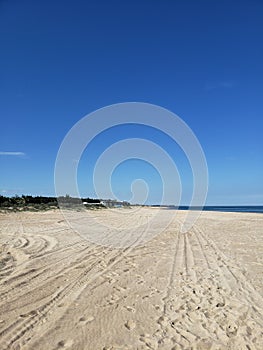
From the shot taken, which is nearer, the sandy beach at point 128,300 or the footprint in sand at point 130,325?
the sandy beach at point 128,300

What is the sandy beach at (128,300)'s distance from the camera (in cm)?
394

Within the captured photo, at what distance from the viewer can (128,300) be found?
17.5 ft

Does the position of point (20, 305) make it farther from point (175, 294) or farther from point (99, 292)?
point (175, 294)

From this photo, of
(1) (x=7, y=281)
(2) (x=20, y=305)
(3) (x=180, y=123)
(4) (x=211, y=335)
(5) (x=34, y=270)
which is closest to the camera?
(4) (x=211, y=335)

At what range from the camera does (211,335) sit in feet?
13.4

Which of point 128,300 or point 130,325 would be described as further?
point 128,300

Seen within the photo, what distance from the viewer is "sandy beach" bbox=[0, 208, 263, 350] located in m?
3.94

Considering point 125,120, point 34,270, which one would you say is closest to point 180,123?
point 125,120

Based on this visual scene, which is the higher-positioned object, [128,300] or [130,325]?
[128,300]

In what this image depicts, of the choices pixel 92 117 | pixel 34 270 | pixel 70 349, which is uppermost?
pixel 92 117

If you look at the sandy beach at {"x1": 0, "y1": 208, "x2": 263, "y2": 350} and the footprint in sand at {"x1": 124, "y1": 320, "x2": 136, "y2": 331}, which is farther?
the footprint in sand at {"x1": 124, "y1": 320, "x2": 136, "y2": 331}

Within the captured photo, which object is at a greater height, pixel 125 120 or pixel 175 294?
pixel 125 120

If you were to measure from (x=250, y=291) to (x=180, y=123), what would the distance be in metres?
15.1

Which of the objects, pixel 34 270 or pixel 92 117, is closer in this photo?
pixel 34 270
